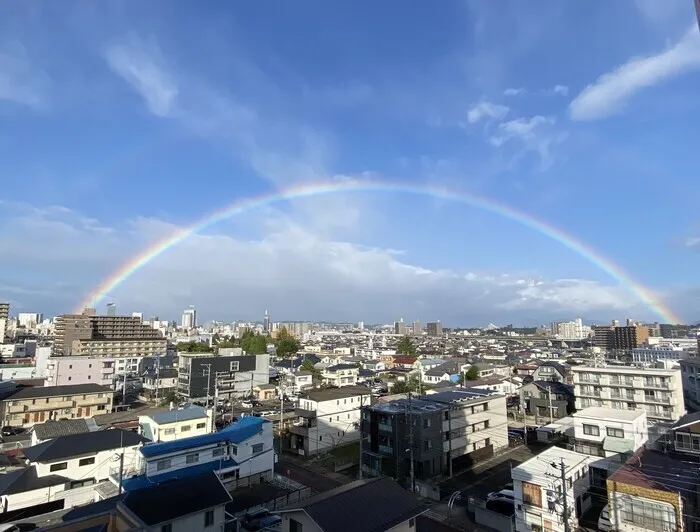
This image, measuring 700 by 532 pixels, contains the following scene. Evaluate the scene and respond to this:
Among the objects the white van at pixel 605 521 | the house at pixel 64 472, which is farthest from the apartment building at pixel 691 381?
the house at pixel 64 472

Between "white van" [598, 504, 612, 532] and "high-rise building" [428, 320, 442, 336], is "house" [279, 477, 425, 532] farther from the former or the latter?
"high-rise building" [428, 320, 442, 336]

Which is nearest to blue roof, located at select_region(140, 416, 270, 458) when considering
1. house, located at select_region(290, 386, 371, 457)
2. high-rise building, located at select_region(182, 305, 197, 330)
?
house, located at select_region(290, 386, 371, 457)

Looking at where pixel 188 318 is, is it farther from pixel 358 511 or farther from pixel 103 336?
pixel 358 511

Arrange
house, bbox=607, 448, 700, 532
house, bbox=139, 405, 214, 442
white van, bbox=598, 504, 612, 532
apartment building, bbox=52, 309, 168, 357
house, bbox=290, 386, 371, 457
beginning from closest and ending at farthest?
house, bbox=607, 448, 700, 532, white van, bbox=598, 504, 612, 532, house, bbox=139, 405, 214, 442, house, bbox=290, 386, 371, 457, apartment building, bbox=52, 309, 168, 357

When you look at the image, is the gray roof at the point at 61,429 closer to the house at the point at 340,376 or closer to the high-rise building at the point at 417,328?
the house at the point at 340,376

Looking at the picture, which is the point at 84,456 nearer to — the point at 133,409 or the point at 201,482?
the point at 201,482

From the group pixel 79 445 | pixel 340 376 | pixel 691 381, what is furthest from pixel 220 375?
pixel 691 381
